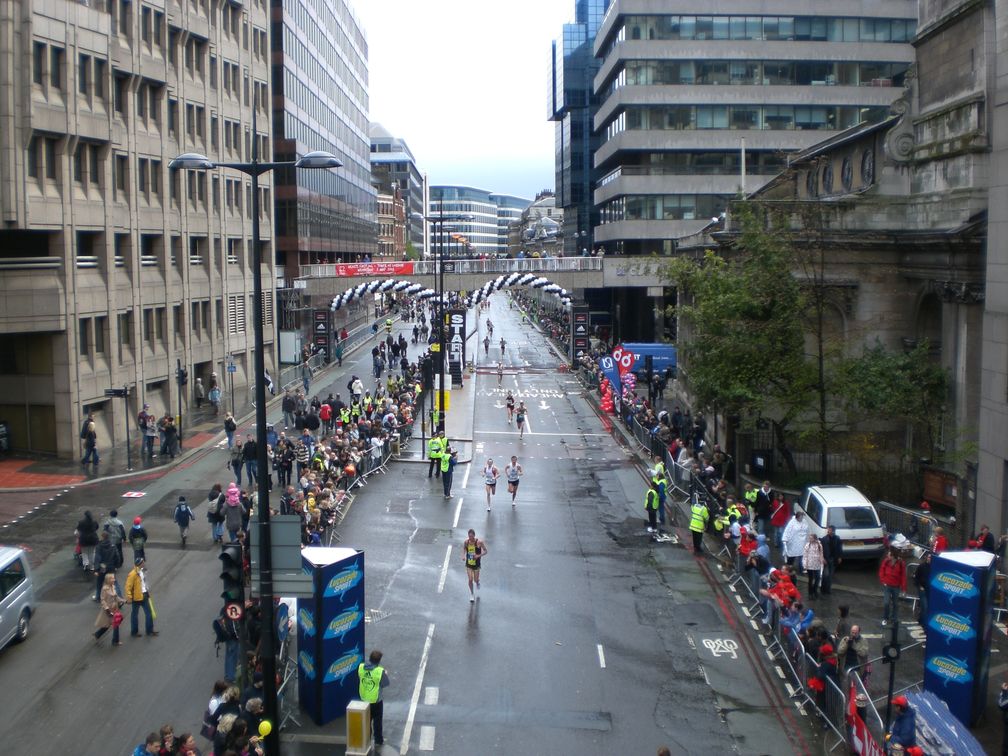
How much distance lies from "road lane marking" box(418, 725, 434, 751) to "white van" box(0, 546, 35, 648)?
25.9 ft

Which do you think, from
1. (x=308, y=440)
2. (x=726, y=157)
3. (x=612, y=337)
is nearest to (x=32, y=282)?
(x=308, y=440)

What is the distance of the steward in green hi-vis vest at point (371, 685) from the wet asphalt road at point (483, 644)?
0.82 m

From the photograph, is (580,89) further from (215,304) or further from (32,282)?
(32,282)

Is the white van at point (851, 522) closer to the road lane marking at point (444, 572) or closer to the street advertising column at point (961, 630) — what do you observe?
the street advertising column at point (961, 630)

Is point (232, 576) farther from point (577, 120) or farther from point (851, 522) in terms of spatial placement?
point (577, 120)

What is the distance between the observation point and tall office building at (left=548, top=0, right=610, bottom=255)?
12662cm

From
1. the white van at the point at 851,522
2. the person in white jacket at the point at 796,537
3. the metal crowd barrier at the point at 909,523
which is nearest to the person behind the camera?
the person in white jacket at the point at 796,537

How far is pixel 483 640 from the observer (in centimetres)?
1970

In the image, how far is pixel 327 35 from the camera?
96312mm

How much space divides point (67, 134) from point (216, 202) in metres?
17.3

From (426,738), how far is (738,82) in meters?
65.9

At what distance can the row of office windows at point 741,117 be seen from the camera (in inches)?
2926

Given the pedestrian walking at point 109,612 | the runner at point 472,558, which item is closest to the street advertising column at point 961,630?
the runner at point 472,558

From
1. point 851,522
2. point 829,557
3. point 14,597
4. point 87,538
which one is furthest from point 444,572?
point 851,522
